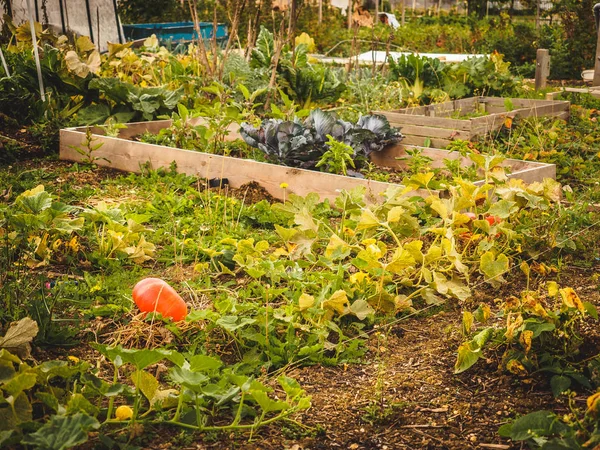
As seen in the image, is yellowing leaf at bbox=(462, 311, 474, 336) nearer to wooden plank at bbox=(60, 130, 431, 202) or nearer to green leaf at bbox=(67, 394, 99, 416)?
green leaf at bbox=(67, 394, 99, 416)

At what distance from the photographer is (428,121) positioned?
233 inches

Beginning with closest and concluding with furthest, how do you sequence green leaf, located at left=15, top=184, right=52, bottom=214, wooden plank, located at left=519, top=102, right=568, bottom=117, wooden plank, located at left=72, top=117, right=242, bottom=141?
1. green leaf, located at left=15, top=184, right=52, bottom=214
2. wooden plank, located at left=72, top=117, right=242, bottom=141
3. wooden plank, located at left=519, top=102, right=568, bottom=117

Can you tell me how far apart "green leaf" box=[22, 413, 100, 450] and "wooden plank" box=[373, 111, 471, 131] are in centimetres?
454

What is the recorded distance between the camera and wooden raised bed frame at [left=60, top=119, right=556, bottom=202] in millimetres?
4266

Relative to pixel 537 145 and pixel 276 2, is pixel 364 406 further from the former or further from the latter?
pixel 276 2

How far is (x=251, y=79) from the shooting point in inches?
280

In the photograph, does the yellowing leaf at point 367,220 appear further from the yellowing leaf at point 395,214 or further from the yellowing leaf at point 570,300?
the yellowing leaf at point 570,300

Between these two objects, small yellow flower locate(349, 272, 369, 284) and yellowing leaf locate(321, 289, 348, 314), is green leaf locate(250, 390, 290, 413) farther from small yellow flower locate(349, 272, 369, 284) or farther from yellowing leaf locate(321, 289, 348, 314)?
small yellow flower locate(349, 272, 369, 284)

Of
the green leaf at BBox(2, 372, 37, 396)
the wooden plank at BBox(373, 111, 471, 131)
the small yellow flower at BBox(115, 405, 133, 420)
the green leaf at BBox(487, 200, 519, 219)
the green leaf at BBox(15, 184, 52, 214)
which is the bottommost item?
the small yellow flower at BBox(115, 405, 133, 420)

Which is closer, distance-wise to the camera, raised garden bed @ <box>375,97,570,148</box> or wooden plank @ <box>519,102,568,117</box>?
raised garden bed @ <box>375,97,570,148</box>

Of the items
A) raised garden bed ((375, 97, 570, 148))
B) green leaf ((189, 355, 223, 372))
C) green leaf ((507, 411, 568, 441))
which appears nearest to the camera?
green leaf ((507, 411, 568, 441))

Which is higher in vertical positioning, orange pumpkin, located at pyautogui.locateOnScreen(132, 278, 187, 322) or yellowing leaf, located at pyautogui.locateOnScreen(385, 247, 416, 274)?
yellowing leaf, located at pyautogui.locateOnScreen(385, 247, 416, 274)

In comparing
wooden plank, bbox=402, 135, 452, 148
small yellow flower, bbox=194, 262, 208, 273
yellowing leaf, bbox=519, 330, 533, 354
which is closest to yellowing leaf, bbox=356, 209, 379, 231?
small yellow flower, bbox=194, 262, 208, 273

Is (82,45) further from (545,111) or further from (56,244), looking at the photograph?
(545,111)
